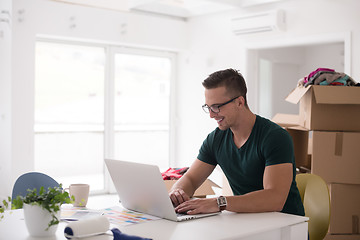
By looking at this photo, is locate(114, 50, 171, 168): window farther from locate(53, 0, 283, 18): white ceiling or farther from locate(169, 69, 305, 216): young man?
locate(169, 69, 305, 216): young man

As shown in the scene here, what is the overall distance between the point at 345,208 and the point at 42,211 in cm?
257

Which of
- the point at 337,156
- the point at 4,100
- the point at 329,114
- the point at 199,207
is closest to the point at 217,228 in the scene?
the point at 199,207

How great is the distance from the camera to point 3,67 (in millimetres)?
4023

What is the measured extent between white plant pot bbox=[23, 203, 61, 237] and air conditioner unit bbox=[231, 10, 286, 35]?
3841mm

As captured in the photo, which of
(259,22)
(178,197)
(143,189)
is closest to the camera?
(143,189)

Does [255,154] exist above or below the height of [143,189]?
above

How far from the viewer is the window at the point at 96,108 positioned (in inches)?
207

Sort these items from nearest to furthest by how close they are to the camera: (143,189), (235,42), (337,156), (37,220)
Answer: (37,220)
(143,189)
(337,156)
(235,42)

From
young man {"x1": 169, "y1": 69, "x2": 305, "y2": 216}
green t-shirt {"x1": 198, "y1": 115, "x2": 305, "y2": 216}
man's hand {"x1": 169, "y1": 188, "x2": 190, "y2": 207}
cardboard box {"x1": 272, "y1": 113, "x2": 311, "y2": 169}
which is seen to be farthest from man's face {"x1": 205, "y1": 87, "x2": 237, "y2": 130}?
cardboard box {"x1": 272, "y1": 113, "x2": 311, "y2": 169}

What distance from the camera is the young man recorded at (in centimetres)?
190

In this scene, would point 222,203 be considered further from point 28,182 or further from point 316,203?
point 28,182

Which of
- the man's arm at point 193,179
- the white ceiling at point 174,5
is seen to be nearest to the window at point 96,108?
the white ceiling at point 174,5

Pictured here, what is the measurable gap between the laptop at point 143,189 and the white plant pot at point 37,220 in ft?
1.29

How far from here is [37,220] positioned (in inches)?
60.5
